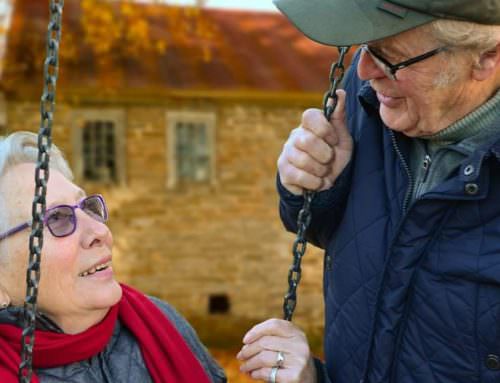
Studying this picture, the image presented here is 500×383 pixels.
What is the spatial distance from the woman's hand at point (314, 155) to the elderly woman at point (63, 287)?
69 cm

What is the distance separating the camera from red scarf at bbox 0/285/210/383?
2.30 m

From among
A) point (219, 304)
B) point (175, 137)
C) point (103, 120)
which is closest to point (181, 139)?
point (175, 137)

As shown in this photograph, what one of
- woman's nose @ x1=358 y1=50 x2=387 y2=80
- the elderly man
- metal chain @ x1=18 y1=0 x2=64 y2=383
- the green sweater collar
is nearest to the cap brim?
the elderly man

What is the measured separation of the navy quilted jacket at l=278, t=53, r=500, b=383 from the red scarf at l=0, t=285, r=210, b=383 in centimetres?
61

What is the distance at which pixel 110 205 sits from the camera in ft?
40.3

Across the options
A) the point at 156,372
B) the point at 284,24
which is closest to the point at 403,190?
the point at 156,372

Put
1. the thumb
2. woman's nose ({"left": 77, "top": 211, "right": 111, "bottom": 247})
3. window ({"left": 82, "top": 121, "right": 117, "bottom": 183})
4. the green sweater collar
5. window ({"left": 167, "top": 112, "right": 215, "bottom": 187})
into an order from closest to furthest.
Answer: the green sweater collar → the thumb → woman's nose ({"left": 77, "top": 211, "right": 111, "bottom": 247}) → window ({"left": 82, "top": 121, "right": 117, "bottom": 183}) → window ({"left": 167, "top": 112, "right": 215, "bottom": 187})

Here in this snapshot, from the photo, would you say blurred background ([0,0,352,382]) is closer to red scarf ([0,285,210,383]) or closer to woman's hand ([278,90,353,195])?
red scarf ([0,285,210,383])

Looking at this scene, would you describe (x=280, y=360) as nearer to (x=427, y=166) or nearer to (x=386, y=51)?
(x=427, y=166)

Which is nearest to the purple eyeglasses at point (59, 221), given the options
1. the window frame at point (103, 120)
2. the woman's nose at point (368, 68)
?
the woman's nose at point (368, 68)

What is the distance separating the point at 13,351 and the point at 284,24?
1291 cm

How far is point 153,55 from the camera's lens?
40.9ft

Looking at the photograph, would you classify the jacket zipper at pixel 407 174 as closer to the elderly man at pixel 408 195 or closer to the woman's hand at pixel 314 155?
the elderly man at pixel 408 195

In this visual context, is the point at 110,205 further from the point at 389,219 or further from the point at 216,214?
the point at 389,219
